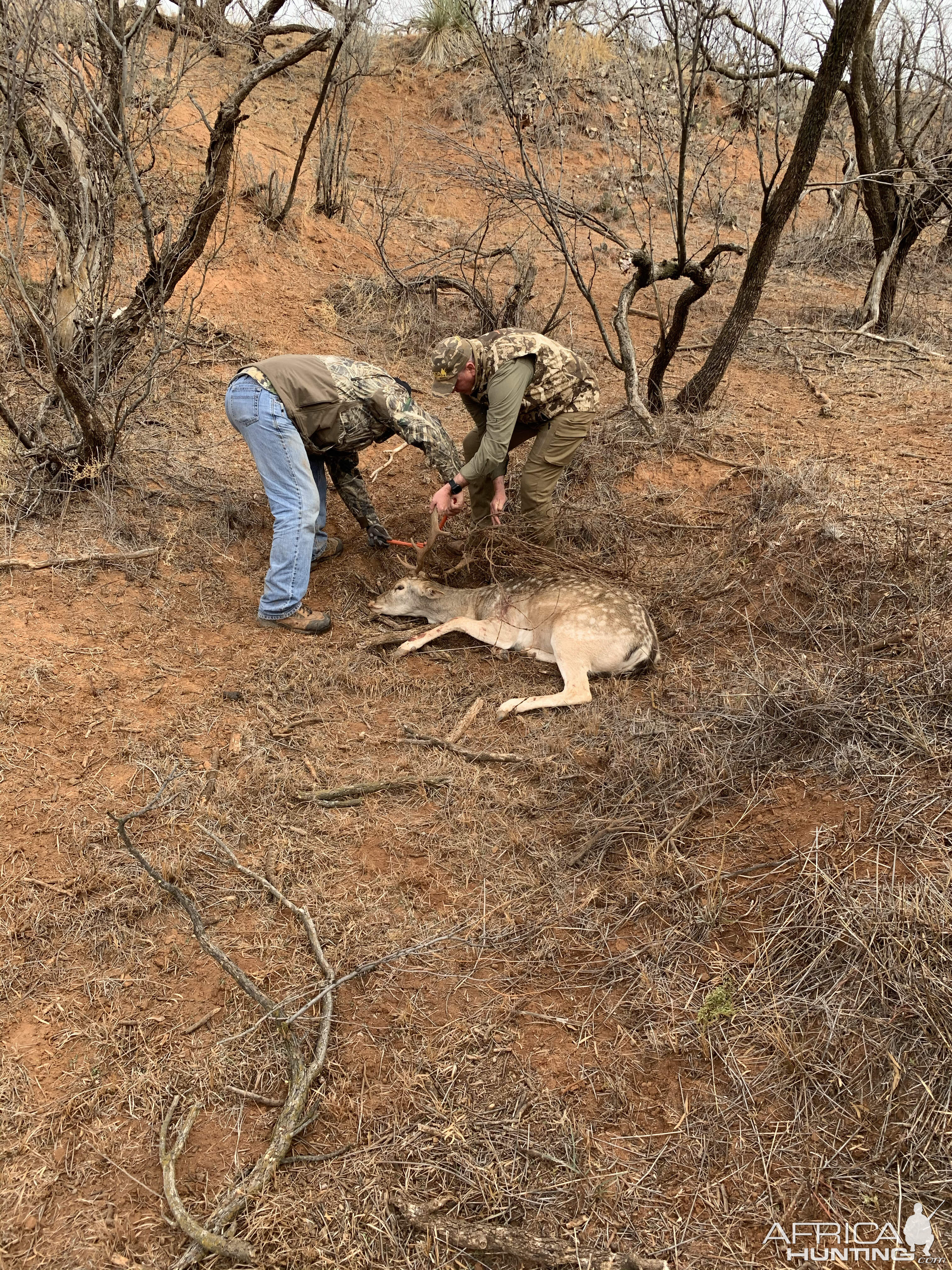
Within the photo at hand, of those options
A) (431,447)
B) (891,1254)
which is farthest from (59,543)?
(891,1254)

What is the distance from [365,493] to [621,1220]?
537cm

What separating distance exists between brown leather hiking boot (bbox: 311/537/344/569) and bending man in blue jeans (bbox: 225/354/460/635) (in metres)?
0.72

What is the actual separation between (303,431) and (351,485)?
1.01 metres

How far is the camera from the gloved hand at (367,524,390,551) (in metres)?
6.88

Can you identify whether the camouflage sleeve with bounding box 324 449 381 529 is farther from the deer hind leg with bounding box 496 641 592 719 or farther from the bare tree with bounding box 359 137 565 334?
the bare tree with bounding box 359 137 565 334

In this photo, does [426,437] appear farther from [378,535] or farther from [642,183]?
[642,183]

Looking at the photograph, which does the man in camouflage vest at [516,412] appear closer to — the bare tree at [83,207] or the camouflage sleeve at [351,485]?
the camouflage sleeve at [351,485]

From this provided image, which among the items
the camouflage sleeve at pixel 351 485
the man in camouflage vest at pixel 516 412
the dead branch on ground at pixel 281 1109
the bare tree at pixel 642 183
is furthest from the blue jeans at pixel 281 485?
the bare tree at pixel 642 183

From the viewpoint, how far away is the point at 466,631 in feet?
20.5

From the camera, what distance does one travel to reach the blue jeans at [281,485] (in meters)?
5.48

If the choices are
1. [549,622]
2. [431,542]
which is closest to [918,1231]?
[549,622]

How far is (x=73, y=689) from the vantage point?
15.9ft

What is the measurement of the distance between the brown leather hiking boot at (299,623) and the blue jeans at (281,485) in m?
0.03

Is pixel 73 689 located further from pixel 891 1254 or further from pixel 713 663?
pixel 891 1254
